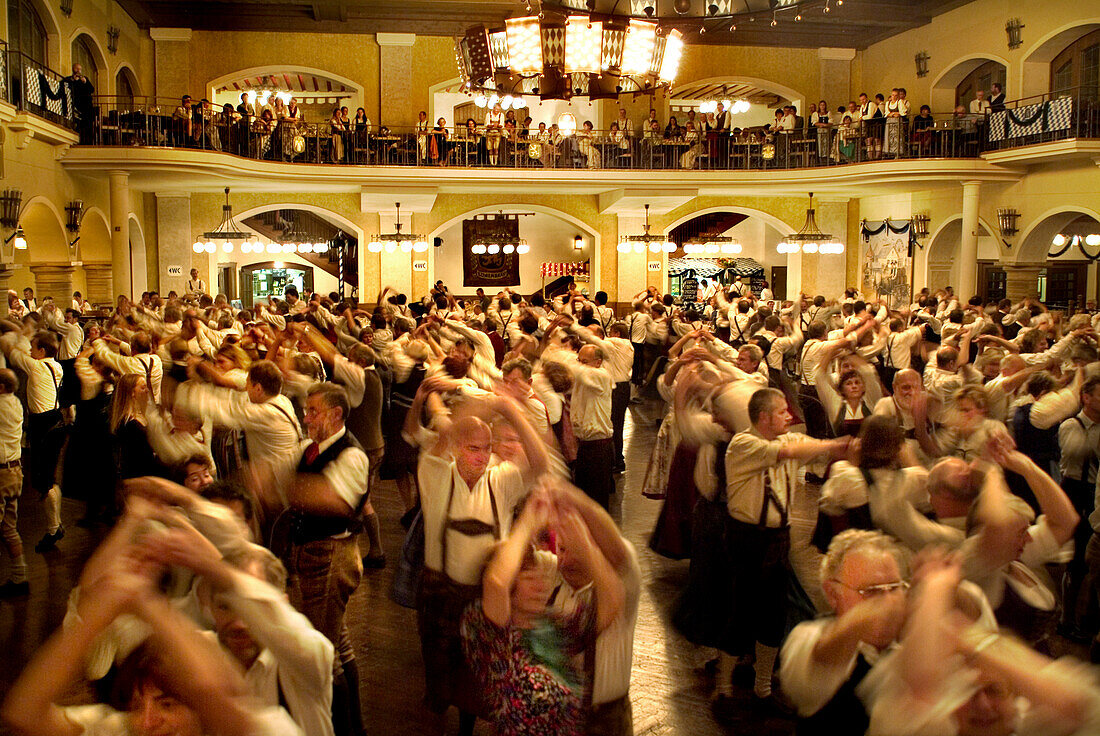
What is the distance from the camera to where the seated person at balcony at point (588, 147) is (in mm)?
20156

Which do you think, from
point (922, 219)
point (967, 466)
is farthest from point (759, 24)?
point (967, 466)

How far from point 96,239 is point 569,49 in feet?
53.1

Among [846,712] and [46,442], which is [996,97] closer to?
[46,442]

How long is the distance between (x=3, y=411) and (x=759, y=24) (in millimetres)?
19141

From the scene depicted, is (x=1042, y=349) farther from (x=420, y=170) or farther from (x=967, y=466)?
(x=420, y=170)

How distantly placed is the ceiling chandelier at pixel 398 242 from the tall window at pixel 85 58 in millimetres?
6080

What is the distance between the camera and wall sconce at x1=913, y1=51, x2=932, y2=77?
21562mm

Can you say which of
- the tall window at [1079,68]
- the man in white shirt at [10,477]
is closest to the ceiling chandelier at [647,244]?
the tall window at [1079,68]

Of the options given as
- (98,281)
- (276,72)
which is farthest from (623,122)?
(98,281)

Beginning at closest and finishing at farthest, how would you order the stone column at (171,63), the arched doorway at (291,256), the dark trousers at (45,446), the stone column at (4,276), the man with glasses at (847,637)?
the man with glasses at (847,637) → the dark trousers at (45,446) → the stone column at (4,276) → the stone column at (171,63) → the arched doorway at (291,256)

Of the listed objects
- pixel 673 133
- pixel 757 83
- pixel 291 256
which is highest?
pixel 757 83

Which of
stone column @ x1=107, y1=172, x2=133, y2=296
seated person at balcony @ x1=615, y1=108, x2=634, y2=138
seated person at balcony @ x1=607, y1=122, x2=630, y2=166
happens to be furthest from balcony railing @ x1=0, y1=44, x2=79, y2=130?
seated person at balcony @ x1=615, y1=108, x2=634, y2=138

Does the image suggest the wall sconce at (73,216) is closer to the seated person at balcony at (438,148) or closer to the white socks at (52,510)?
the seated person at balcony at (438,148)

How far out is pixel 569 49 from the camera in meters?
6.32
